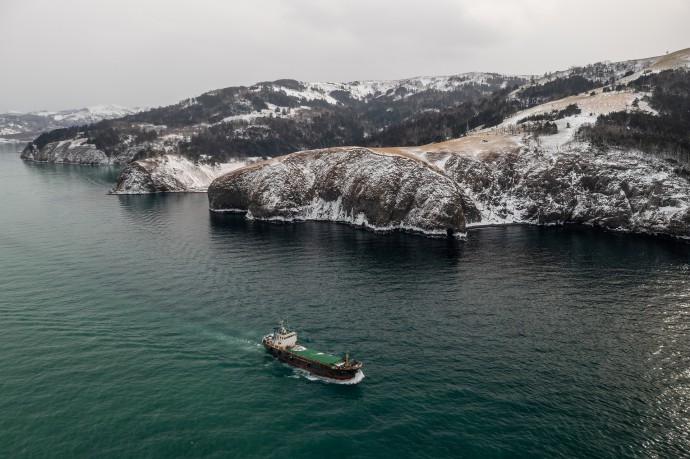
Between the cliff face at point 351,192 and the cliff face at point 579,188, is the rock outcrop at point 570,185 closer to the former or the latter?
the cliff face at point 579,188

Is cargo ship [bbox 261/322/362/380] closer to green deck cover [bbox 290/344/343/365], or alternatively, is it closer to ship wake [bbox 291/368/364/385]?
green deck cover [bbox 290/344/343/365]

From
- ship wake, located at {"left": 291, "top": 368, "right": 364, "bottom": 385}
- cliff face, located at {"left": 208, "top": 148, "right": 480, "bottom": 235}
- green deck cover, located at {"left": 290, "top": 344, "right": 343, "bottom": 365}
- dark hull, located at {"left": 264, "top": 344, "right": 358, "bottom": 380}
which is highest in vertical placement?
cliff face, located at {"left": 208, "top": 148, "right": 480, "bottom": 235}

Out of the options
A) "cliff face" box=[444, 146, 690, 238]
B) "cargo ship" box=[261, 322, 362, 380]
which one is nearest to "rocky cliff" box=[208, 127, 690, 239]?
"cliff face" box=[444, 146, 690, 238]

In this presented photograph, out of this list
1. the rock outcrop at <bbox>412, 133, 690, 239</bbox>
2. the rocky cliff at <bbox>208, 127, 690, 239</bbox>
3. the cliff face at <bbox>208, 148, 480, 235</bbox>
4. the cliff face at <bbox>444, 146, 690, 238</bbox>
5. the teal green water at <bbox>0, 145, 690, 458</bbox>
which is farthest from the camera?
the cliff face at <bbox>208, 148, 480, 235</bbox>

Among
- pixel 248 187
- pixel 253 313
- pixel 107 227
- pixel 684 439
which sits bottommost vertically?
pixel 684 439

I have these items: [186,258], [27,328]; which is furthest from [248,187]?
[27,328]

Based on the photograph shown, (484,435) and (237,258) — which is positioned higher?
(237,258)

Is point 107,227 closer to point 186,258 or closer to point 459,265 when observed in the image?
point 186,258
